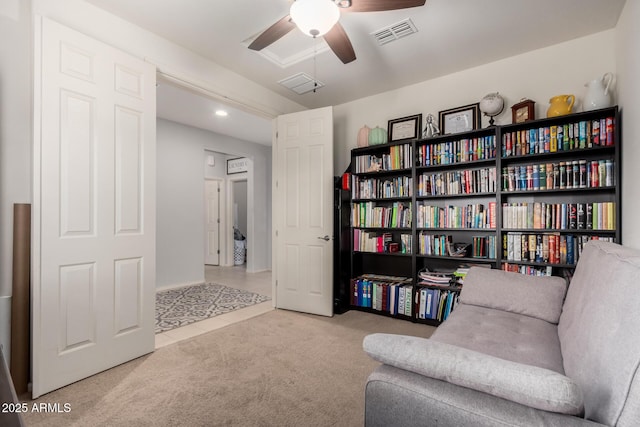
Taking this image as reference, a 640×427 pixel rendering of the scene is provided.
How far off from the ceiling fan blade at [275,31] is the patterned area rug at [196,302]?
2670 millimetres

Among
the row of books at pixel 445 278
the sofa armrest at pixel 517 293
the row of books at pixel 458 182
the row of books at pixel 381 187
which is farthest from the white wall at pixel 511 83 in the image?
the sofa armrest at pixel 517 293

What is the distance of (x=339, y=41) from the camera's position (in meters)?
2.04

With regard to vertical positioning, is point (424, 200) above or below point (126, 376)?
above

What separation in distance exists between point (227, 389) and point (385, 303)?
6.10ft

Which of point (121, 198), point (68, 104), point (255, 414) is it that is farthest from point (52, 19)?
point (255, 414)

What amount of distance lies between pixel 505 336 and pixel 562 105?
1994 millimetres

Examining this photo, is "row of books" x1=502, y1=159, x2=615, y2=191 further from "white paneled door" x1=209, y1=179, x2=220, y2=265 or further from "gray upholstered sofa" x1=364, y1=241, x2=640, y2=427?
"white paneled door" x1=209, y1=179, x2=220, y2=265

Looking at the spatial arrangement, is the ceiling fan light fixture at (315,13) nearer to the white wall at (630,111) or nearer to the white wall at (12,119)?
the white wall at (12,119)

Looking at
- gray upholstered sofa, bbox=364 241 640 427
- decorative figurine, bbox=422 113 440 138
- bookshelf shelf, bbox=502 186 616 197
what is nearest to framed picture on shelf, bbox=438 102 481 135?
decorative figurine, bbox=422 113 440 138

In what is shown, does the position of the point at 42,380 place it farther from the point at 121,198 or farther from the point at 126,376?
the point at 121,198

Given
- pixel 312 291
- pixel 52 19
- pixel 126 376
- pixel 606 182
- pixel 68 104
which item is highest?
pixel 52 19

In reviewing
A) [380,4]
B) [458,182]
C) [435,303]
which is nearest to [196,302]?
[435,303]

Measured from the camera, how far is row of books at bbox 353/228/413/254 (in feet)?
10.6

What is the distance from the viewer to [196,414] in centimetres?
166
